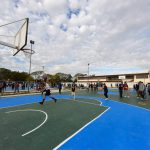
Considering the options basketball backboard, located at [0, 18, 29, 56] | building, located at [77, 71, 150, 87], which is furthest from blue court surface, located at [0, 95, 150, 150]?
building, located at [77, 71, 150, 87]

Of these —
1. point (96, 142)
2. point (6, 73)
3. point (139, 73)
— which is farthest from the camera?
point (6, 73)

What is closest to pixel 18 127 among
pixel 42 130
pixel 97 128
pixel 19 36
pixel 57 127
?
pixel 42 130

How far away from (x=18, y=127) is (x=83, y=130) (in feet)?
9.33

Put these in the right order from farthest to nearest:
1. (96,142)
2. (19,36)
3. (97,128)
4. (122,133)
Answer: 1. (19,36)
2. (97,128)
3. (122,133)
4. (96,142)

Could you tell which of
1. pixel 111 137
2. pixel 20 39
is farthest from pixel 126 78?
pixel 111 137

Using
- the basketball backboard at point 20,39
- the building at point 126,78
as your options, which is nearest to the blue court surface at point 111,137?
the basketball backboard at point 20,39

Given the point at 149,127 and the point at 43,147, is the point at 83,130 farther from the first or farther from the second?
the point at 149,127

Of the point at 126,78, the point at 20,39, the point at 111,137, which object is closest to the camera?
the point at 111,137

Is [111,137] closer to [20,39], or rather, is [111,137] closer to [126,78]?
[20,39]

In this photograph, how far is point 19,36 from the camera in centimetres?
1316

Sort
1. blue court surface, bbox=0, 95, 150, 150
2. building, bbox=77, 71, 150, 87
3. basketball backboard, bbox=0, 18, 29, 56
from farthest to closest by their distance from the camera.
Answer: building, bbox=77, 71, 150, 87
basketball backboard, bbox=0, 18, 29, 56
blue court surface, bbox=0, 95, 150, 150

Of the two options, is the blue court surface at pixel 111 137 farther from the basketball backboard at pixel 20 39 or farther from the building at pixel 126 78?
the building at pixel 126 78

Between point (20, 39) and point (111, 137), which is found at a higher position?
point (20, 39)

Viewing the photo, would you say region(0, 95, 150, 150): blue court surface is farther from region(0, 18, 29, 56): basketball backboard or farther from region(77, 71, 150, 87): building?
region(77, 71, 150, 87): building
